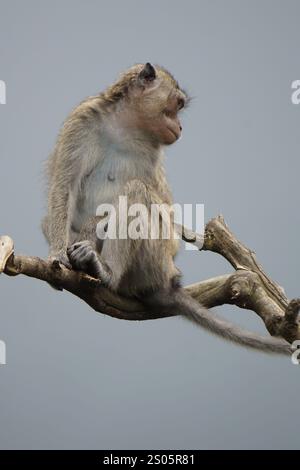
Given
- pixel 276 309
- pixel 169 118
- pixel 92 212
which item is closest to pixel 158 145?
pixel 169 118

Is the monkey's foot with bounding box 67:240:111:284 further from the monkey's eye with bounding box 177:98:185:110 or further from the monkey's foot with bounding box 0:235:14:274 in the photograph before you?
the monkey's eye with bounding box 177:98:185:110

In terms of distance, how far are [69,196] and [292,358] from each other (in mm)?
1789

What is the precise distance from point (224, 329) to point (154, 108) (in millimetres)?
1622

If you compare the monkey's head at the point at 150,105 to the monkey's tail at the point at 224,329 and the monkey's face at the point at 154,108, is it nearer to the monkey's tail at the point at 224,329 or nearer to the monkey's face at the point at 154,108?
the monkey's face at the point at 154,108

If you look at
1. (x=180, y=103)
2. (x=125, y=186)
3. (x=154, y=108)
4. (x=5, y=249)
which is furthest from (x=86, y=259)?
Result: (x=180, y=103)

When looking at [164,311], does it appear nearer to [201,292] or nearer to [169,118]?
[201,292]

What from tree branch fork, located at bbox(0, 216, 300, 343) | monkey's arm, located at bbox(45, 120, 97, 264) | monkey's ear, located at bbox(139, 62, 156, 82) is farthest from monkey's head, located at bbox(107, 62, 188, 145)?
tree branch fork, located at bbox(0, 216, 300, 343)

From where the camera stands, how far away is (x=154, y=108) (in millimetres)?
5293

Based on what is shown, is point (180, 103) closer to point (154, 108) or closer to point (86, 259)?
point (154, 108)

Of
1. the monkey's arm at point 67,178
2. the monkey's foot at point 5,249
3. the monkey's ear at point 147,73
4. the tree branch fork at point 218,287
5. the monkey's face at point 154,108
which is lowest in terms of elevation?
the monkey's foot at point 5,249

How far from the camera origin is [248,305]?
5.04 m

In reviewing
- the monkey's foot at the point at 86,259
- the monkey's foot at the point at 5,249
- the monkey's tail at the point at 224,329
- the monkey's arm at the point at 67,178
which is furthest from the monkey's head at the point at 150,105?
the monkey's foot at the point at 5,249

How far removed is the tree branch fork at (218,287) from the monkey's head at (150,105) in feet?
2.62

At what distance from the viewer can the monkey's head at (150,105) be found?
17.4ft
